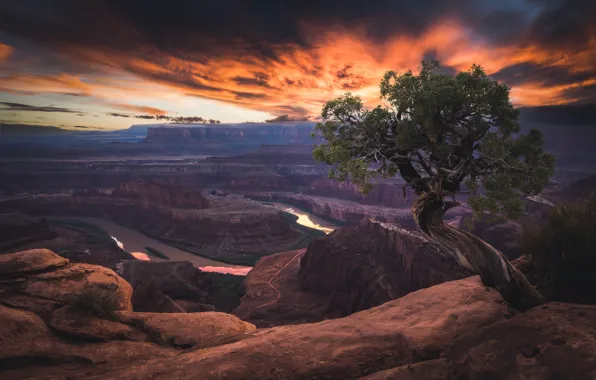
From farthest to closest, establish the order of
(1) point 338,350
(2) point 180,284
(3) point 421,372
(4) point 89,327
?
(2) point 180,284
(4) point 89,327
(1) point 338,350
(3) point 421,372

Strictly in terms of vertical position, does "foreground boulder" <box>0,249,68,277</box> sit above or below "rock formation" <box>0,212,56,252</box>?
above

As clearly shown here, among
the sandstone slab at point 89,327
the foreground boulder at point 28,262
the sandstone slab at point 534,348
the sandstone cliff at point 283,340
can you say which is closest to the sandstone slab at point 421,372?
the sandstone cliff at point 283,340

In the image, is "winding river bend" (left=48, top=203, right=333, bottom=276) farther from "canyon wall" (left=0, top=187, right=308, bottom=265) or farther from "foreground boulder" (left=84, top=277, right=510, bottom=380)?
"foreground boulder" (left=84, top=277, right=510, bottom=380)

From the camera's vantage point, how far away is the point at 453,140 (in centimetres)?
999

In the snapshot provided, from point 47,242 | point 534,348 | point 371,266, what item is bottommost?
point 47,242

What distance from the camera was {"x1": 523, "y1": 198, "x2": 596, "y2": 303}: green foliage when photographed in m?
9.11

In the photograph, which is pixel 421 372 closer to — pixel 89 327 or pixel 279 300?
pixel 89 327

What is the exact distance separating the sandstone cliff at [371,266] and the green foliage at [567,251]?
891 inches

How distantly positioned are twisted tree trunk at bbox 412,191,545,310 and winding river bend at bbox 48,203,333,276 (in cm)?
5730

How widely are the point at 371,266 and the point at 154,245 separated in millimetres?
64506

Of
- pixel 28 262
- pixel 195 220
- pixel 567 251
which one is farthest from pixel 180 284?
pixel 567 251

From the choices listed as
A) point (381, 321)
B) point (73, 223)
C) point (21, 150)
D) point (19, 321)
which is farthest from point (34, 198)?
point (381, 321)

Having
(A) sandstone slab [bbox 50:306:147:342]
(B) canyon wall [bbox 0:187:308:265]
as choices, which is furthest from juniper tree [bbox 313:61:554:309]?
(B) canyon wall [bbox 0:187:308:265]

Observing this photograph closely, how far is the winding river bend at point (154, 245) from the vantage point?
2669 inches
